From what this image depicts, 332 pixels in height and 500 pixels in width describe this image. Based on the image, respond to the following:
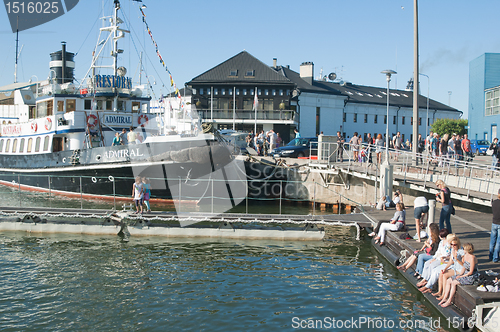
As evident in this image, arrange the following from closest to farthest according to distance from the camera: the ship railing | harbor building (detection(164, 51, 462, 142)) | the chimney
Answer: the ship railing, harbor building (detection(164, 51, 462, 142)), the chimney

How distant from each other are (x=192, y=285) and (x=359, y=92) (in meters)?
53.7

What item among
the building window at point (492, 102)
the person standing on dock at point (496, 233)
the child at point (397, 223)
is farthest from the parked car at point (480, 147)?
the person standing on dock at point (496, 233)

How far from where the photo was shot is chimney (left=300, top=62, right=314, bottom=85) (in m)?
51.6

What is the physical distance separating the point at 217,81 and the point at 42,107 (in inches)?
883

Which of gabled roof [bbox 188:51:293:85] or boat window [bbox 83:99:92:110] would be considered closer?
boat window [bbox 83:99:92:110]

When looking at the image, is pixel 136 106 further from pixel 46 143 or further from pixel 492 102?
pixel 492 102

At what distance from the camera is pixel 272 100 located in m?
46.1

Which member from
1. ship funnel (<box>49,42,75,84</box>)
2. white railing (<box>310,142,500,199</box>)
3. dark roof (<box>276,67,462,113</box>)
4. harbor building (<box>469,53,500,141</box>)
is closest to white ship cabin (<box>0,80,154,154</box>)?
ship funnel (<box>49,42,75,84</box>)

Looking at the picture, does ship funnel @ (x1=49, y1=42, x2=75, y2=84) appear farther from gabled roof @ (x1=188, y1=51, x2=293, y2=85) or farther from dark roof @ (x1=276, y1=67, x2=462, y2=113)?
dark roof @ (x1=276, y1=67, x2=462, y2=113)

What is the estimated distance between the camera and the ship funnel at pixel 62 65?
2767cm

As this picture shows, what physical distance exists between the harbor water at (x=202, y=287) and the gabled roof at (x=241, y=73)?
33.0m

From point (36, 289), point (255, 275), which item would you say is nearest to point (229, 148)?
point (255, 275)

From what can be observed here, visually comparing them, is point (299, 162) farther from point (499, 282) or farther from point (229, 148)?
point (499, 282)

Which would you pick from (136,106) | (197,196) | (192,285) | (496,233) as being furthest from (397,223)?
(136,106)
